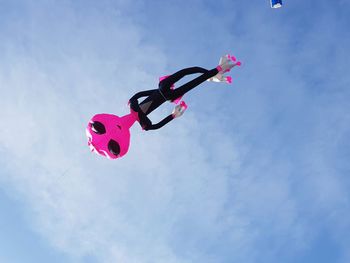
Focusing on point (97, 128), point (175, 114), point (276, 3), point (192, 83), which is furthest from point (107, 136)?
point (276, 3)

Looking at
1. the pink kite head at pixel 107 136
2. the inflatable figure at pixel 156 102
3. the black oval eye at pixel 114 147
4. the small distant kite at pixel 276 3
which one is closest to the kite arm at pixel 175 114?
the inflatable figure at pixel 156 102

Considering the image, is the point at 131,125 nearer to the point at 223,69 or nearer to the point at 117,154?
the point at 117,154

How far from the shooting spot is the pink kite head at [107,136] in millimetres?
13719

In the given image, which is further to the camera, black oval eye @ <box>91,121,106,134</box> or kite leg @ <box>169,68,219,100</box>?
kite leg @ <box>169,68,219,100</box>

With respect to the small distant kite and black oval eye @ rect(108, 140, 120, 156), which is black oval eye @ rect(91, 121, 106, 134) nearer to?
black oval eye @ rect(108, 140, 120, 156)

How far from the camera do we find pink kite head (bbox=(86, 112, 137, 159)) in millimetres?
13719

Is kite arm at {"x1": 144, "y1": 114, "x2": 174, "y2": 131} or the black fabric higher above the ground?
the black fabric

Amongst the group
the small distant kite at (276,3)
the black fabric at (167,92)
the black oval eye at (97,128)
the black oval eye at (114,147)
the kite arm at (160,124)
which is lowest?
the black oval eye at (114,147)

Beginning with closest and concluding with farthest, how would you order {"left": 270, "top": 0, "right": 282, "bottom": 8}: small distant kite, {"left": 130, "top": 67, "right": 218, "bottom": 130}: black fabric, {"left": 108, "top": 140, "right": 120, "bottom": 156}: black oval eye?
1. {"left": 108, "top": 140, "right": 120, "bottom": 156}: black oval eye
2. {"left": 270, "top": 0, "right": 282, "bottom": 8}: small distant kite
3. {"left": 130, "top": 67, "right": 218, "bottom": 130}: black fabric

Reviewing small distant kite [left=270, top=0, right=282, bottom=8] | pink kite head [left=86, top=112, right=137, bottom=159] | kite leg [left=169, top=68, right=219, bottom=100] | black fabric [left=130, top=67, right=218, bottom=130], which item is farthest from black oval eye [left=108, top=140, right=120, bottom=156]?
small distant kite [left=270, top=0, right=282, bottom=8]

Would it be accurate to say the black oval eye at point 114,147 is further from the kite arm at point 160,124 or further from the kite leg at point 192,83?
the kite leg at point 192,83

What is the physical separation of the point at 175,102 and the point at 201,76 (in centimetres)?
111

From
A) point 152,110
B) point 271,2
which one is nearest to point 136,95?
point 152,110

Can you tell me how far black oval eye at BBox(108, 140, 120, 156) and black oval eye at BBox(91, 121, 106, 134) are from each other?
37 cm
